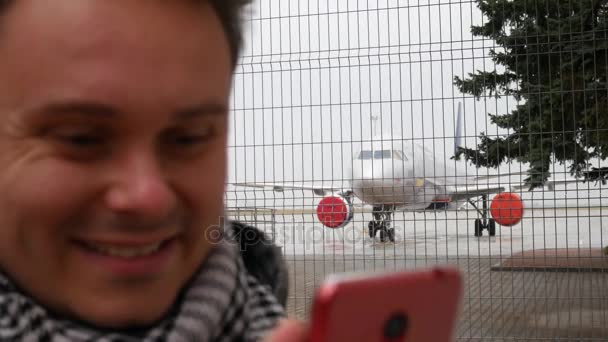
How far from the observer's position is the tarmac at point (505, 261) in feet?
13.0

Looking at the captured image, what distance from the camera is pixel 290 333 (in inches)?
13.8

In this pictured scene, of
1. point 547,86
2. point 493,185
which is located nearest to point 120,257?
point 493,185

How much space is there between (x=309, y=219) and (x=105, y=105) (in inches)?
147

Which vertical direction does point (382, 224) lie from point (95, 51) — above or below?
below

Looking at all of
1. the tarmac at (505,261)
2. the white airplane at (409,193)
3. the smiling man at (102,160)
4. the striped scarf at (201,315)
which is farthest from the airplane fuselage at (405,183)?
the smiling man at (102,160)

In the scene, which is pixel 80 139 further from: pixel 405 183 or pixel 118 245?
pixel 405 183

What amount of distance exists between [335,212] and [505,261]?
47.8 inches

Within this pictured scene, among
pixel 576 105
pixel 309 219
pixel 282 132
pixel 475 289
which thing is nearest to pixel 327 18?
pixel 282 132

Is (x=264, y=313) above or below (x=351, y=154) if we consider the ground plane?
below

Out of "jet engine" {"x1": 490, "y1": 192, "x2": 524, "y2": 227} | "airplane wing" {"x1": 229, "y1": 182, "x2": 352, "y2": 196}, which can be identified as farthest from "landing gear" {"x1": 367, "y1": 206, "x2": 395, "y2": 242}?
"jet engine" {"x1": 490, "y1": 192, "x2": 524, "y2": 227}

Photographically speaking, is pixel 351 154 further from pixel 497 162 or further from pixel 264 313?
pixel 264 313

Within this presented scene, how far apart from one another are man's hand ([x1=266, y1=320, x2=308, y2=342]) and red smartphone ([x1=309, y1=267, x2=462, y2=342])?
0.7 inches

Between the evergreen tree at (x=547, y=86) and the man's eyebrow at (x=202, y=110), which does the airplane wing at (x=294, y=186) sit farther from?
the man's eyebrow at (x=202, y=110)

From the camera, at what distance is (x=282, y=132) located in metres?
3.81
